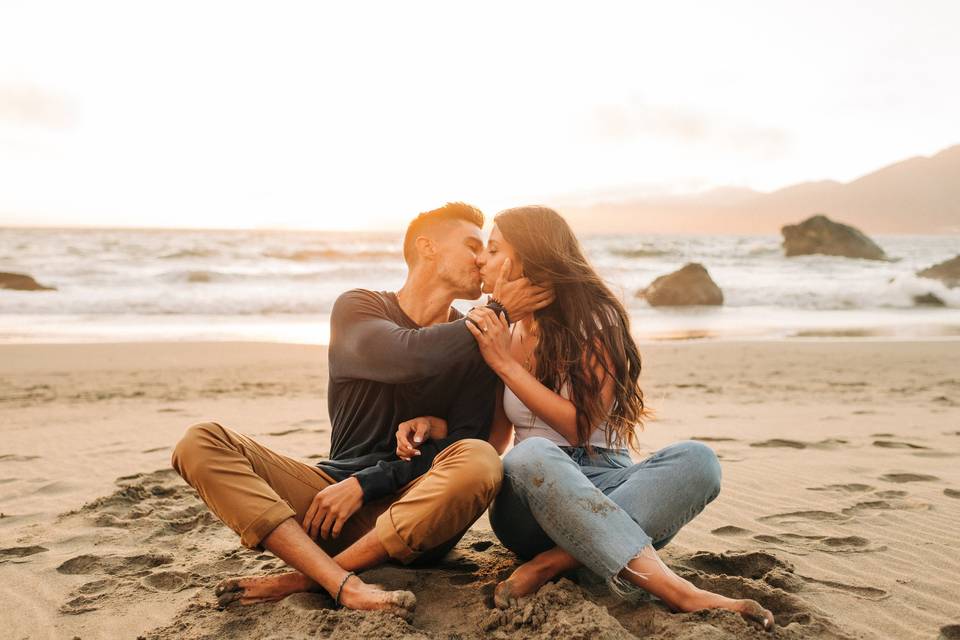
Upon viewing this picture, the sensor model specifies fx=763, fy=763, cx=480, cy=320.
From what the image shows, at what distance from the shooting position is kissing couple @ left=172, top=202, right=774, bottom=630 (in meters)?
2.92

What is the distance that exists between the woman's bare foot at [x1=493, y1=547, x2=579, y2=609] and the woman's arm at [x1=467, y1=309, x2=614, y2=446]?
1.79 feet

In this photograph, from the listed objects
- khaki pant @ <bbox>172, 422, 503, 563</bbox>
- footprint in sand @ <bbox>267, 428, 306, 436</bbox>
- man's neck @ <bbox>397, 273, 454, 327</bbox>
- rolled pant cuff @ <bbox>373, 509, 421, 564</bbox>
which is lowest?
footprint in sand @ <bbox>267, 428, 306, 436</bbox>

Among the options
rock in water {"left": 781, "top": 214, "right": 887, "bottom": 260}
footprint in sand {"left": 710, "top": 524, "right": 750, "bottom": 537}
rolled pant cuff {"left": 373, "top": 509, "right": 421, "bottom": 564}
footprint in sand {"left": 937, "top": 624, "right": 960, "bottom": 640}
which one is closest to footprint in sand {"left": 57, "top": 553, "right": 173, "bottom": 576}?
rolled pant cuff {"left": 373, "top": 509, "right": 421, "bottom": 564}

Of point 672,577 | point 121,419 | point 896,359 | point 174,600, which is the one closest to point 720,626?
point 672,577

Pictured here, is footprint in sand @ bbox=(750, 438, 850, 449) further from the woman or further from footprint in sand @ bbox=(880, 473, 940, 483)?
the woman

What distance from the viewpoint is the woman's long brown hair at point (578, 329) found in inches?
133

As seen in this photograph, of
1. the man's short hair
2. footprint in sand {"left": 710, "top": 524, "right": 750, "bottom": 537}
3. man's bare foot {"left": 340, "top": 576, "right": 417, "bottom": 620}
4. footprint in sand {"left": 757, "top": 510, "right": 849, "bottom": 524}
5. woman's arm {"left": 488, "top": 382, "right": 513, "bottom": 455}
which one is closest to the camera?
man's bare foot {"left": 340, "top": 576, "right": 417, "bottom": 620}

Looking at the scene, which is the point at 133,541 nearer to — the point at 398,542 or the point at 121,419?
the point at 398,542

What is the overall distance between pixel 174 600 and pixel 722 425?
5.23m

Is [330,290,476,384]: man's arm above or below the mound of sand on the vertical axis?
above

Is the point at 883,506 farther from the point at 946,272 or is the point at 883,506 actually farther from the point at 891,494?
the point at 946,272

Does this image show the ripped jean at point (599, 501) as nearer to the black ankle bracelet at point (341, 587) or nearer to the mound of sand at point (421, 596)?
the mound of sand at point (421, 596)

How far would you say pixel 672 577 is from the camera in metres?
2.88

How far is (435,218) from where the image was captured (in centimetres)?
397
